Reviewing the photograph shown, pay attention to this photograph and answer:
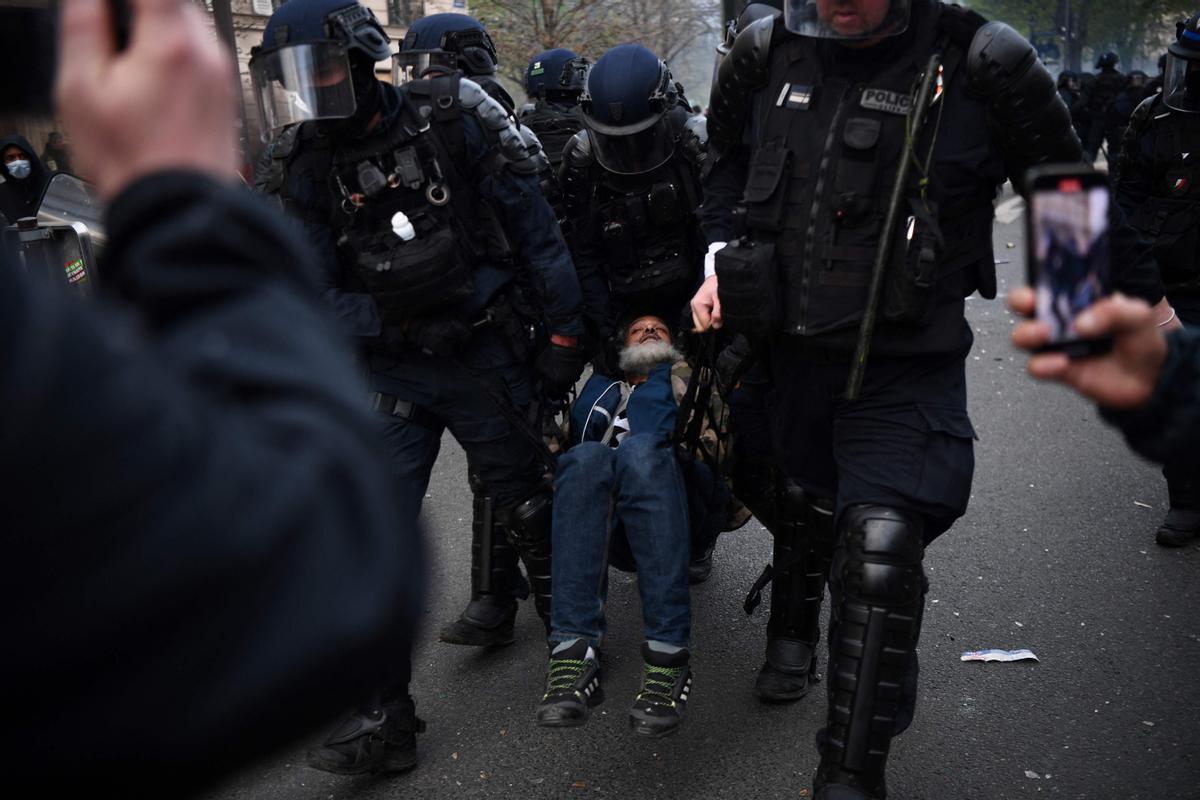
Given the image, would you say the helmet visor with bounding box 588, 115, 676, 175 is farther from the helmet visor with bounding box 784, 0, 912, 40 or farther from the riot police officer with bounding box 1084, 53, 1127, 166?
the riot police officer with bounding box 1084, 53, 1127, 166

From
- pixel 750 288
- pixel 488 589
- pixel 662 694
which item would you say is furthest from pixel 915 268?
A: pixel 488 589

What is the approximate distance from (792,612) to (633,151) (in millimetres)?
1693

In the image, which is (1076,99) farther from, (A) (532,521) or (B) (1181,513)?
(A) (532,521)

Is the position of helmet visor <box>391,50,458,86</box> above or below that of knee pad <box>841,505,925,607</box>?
above

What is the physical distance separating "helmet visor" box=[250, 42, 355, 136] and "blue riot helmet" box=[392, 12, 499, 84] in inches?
88.6

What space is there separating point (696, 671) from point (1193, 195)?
2.82m

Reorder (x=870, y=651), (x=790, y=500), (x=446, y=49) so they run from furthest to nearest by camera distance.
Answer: (x=446, y=49) < (x=790, y=500) < (x=870, y=651)

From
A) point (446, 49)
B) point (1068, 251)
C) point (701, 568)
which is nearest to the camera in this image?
point (1068, 251)

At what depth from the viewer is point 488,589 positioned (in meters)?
3.98

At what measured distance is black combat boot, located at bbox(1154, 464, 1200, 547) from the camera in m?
4.65

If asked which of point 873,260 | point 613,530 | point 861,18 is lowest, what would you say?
point 613,530

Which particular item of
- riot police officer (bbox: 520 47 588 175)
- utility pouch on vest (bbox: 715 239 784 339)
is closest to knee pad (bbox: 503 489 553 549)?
utility pouch on vest (bbox: 715 239 784 339)

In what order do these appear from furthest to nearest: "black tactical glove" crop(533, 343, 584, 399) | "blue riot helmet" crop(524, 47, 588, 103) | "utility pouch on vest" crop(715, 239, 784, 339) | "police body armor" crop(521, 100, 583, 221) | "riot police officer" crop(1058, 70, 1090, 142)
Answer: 1. "riot police officer" crop(1058, 70, 1090, 142)
2. "blue riot helmet" crop(524, 47, 588, 103)
3. "police body armor" crop(521, 100, 583, 221)
4. "black tactical glove" crop(533, 343, 584, 399)
5. "utility pouch on vest" crop(715, 239, 784, 339)

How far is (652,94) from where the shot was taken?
160 inches
